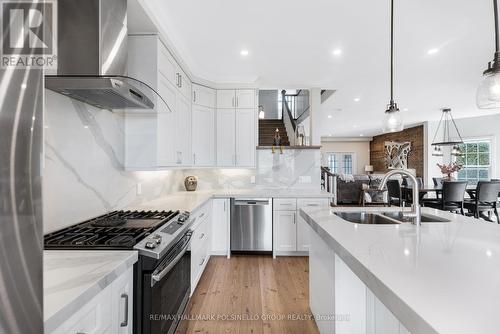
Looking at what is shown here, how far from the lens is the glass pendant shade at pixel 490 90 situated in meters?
1.39

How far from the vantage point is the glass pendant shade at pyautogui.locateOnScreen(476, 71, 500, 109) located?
4.55 ft

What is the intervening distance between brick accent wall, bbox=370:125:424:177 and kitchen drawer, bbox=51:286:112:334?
9.64 metres

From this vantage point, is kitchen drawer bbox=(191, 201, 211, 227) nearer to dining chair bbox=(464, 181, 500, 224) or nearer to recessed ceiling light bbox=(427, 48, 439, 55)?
recessed ceiling light bbox=(427, 48, 439, 55)

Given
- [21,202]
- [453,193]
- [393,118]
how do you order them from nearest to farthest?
[21,202] < [393,118] < [453,193]

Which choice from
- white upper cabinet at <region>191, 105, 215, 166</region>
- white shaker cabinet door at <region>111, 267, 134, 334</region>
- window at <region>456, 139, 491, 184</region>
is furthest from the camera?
window at <region>456, 139, 491, 184</region>

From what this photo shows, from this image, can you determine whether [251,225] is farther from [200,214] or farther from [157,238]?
[157,238]

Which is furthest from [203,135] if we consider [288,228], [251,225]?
[288,228]

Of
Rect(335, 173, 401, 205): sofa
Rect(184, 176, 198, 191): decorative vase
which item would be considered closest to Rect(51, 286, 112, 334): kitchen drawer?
Rect(184, 176, 198, 191): decorative vase

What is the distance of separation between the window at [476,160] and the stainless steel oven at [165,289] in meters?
8.56

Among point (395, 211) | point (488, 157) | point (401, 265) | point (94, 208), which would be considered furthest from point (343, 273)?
point (488, 157)

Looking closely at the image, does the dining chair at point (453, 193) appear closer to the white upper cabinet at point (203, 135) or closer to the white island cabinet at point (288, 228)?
the white island cabinet at point (288, 228)

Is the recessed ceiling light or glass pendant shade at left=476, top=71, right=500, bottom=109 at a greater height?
the recessed ceiling light

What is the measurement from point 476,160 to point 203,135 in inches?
312

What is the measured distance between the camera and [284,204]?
3.65 meters
